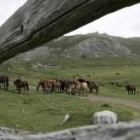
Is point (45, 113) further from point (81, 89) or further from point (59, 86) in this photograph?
point (59, 86)

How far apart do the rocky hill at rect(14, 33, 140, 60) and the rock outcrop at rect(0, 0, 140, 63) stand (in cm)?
14617

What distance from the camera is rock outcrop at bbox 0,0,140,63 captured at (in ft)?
7.97

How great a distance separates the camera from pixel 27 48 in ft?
10.2

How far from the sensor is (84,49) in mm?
159375

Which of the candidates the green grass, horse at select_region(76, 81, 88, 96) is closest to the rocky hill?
horse at select_region(76, 81, 88, 96)

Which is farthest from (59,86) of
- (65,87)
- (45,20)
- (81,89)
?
(45,20)

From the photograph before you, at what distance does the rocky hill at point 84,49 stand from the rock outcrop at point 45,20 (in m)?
146

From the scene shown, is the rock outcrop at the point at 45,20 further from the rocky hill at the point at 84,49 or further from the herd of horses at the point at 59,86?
the rocky hill at the point at 84,49

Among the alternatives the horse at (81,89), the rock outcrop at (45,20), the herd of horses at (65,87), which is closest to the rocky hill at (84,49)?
the herd of horses at (65,87)

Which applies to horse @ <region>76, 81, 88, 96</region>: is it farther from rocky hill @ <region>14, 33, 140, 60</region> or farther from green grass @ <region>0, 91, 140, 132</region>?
rocky hill @ <region>14, 33, 140, 60</region>

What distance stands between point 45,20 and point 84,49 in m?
157

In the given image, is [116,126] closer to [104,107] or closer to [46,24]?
[46,24]

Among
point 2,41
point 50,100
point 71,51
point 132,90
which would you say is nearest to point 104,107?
point 50,100

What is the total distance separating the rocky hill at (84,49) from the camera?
15575 centimetres
